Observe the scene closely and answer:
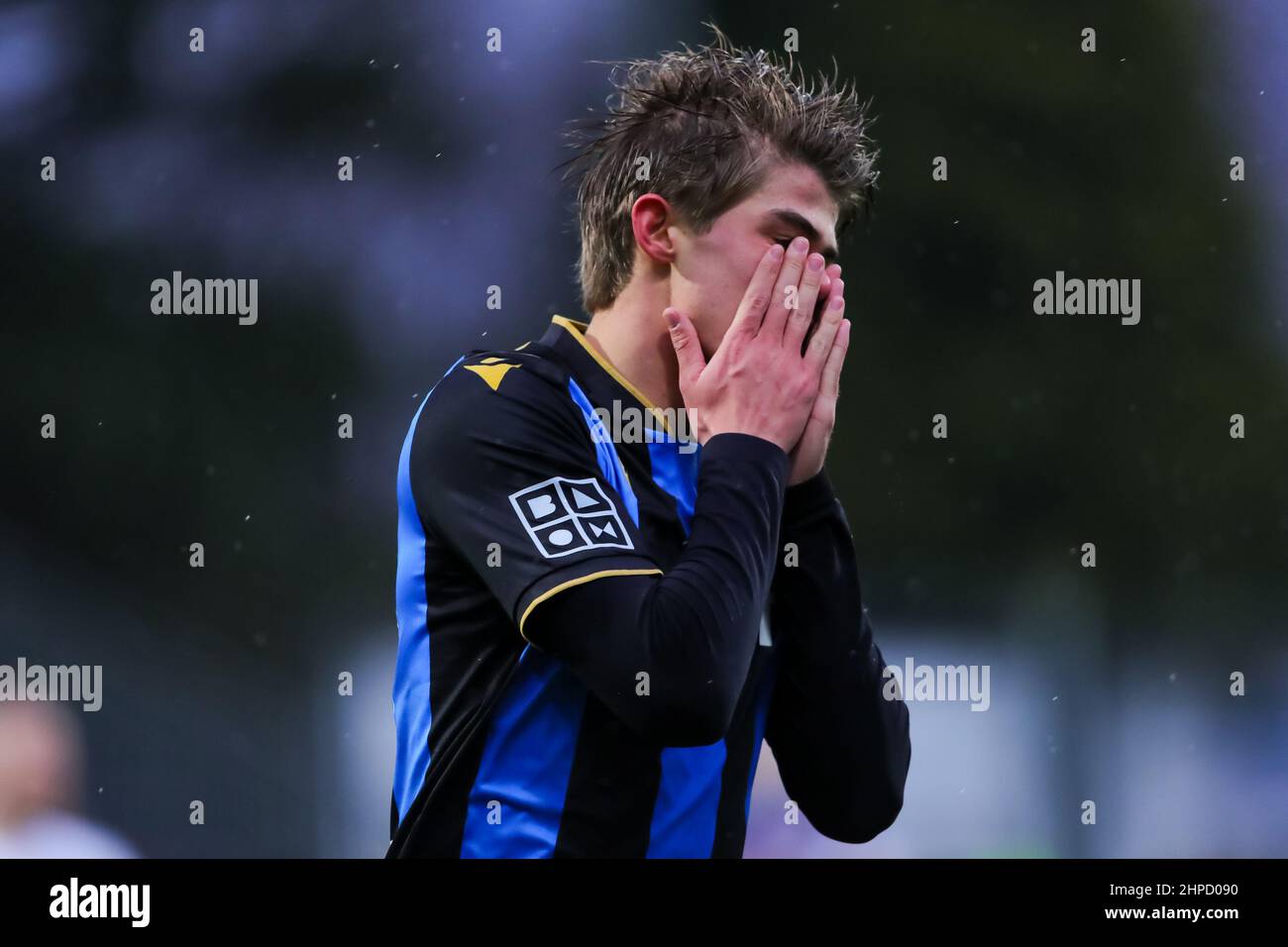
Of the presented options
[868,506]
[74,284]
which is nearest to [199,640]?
[74,284]

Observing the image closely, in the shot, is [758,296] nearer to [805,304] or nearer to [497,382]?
[805,304]

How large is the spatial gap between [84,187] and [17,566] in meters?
1.93

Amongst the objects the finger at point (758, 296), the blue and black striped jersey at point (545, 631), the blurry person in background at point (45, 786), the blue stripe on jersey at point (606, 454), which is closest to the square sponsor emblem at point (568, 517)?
the blue and black striped jersey at point (545, 631)

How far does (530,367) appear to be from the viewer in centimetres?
243

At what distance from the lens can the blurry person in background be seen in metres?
6.37

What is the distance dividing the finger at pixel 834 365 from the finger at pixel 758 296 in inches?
5.5

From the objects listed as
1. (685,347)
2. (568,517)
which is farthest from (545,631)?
(685,347)

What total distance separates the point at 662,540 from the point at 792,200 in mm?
626

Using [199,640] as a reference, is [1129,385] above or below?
above

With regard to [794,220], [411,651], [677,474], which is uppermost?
[794,220]

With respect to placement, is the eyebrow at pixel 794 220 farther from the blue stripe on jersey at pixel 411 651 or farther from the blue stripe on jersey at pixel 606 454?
the blue stripe on jersey at pixel 411 651

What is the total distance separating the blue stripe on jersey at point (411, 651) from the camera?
2.35 m

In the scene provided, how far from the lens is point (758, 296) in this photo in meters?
2.50

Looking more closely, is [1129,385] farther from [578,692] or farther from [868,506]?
[578,692]
